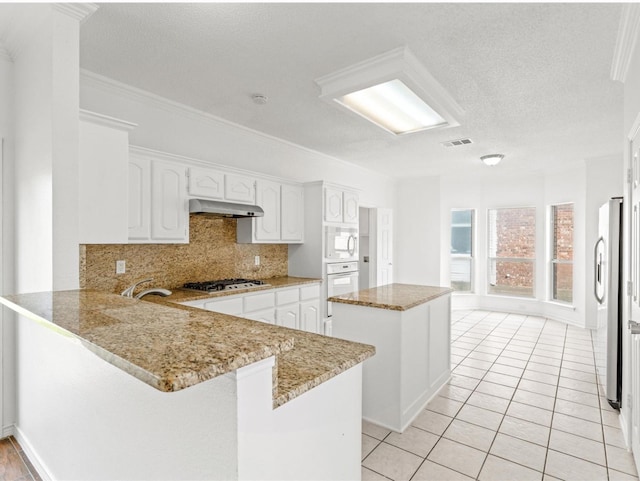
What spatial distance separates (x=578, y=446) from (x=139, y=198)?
12.2 ft

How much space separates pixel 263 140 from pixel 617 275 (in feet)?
12.4

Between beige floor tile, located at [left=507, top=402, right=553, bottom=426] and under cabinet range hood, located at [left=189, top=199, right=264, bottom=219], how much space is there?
2915 millimetres

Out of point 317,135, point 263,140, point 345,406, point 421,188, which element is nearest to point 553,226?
point 421,188

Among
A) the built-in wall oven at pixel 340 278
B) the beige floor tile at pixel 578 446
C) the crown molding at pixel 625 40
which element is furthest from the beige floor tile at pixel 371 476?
the crown molding at pixel 625 40

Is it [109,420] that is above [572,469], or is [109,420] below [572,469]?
above

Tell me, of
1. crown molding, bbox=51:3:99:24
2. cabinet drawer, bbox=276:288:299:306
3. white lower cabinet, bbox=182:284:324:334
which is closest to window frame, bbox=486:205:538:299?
white lower cabinet, bbox=182:284:324:334

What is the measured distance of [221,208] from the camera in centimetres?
340

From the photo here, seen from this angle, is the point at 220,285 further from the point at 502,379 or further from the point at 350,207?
the point at 502,379

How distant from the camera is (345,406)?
4.32 feet

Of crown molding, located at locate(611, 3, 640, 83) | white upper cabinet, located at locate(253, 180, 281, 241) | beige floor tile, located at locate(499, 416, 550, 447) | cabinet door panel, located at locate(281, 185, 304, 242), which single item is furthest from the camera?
cabinet door panel, located at locate(281, 185, 304, 242)

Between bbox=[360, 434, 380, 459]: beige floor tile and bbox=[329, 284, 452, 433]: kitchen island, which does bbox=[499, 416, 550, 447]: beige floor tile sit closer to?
bbox=[329, 284, 452, 433]: kitchen island

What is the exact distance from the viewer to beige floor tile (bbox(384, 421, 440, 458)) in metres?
2.30

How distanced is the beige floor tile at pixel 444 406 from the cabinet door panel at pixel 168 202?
2.63m

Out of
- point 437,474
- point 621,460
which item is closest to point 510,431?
point 621,460
